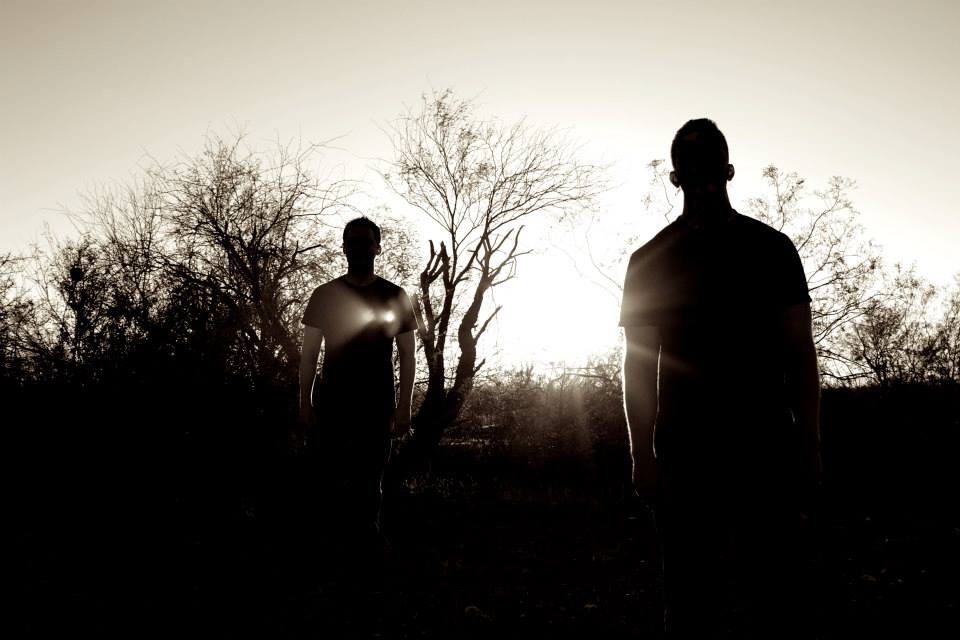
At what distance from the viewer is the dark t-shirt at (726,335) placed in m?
→ 1.77

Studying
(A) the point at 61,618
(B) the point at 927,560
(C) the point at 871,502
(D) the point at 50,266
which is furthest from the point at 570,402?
(A) the point at 61,618

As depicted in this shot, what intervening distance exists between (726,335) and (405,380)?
2595mm

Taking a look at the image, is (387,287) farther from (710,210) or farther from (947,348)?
(947,348)

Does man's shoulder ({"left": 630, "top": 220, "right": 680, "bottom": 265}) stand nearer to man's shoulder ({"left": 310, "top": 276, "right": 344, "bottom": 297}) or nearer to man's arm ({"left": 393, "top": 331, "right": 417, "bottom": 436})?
man's arm ({"left": 393, "top": 331, "right": 417, "bottom": 436})

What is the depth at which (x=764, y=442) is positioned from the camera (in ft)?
5.70

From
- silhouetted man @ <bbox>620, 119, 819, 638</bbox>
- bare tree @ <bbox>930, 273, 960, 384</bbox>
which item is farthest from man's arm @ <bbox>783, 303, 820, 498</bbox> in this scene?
bare tree @ <bbox>930, 273, 960, 384</bbox>

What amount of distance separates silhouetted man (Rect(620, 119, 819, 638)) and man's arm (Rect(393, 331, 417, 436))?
226 cm

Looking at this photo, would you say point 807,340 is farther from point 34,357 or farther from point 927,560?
point 34,357

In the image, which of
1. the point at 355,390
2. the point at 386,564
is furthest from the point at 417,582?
the point at 355,390

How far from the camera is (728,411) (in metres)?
1.77

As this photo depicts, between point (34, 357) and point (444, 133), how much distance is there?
9358 mm

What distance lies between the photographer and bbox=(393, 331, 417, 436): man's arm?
3.95 m

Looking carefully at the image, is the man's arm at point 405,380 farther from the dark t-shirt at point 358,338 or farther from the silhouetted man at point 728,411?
the silhouetted man at point 728,411

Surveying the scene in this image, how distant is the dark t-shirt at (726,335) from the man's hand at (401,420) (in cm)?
232
